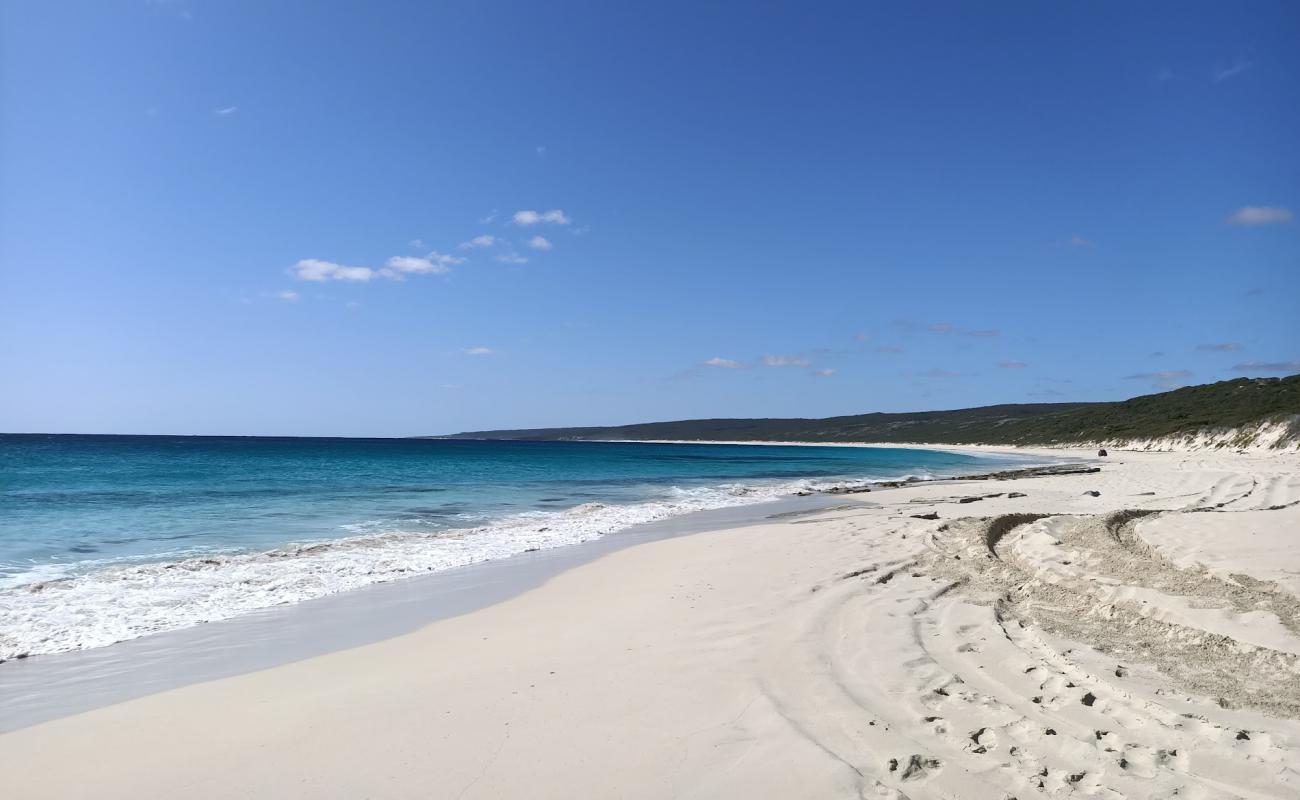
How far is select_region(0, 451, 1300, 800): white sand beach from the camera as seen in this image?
347 centimetres

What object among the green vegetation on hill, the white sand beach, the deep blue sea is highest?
the green vegetation on hill

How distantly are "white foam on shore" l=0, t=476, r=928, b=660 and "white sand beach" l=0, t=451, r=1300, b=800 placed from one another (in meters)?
2.99

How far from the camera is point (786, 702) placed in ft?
14.5

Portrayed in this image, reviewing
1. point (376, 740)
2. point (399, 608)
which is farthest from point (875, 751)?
point (399, 608)

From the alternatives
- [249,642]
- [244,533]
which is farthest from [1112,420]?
[249,642]

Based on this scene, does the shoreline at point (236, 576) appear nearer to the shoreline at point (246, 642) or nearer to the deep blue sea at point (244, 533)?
the deep blue sea at point (244, 533)

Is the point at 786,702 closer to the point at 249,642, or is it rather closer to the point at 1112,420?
the point at 249,642

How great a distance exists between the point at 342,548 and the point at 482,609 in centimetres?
622

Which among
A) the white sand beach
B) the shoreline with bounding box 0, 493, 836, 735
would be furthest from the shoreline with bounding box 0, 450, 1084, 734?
the white sand beach

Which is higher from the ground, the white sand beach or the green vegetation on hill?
the green vegetation on hill

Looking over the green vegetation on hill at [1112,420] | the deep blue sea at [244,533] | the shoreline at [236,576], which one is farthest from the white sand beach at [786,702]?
the green vegetation on hill at [1112,420]

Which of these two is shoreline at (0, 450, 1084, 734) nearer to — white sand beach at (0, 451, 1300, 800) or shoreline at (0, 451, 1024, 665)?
shoreline at (0, 451, 1024, 665)

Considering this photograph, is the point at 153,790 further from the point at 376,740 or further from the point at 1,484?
the point at 1,484

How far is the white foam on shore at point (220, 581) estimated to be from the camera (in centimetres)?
743
